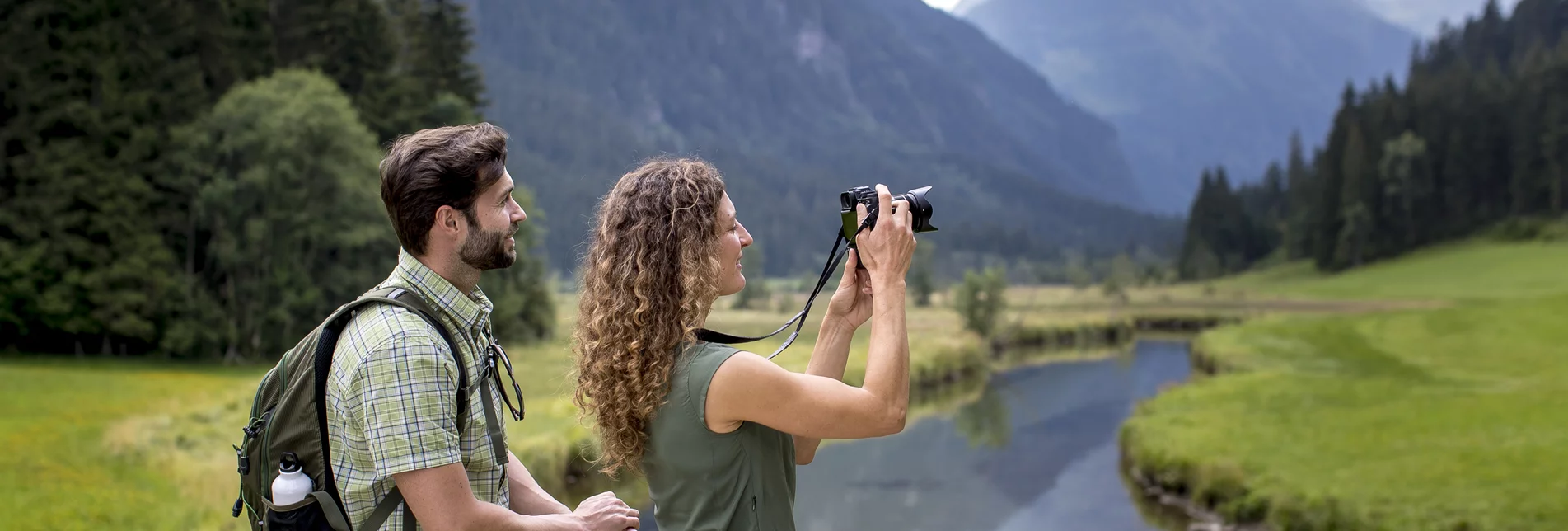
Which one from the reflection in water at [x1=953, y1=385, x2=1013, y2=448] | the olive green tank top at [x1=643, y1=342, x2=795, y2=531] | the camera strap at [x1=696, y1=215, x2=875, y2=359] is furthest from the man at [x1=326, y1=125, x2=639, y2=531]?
the reflection in water at [x1=953, y1=385, x2=1013, y2=448]

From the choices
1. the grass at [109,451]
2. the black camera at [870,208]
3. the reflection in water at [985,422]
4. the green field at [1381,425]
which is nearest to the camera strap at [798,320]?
the black camera at [870,208]

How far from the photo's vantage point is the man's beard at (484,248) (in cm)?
269

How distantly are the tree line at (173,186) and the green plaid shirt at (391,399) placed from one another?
30.8 meters

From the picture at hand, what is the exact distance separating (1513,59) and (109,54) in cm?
10577

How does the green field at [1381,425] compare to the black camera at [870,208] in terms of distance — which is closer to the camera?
the black camera at [870,208]

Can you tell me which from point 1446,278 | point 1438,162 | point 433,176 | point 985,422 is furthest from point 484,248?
point 1438,162

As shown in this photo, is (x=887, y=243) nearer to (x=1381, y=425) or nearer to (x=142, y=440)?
(x=142, y=440)

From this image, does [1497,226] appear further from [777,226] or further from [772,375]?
[777,226]

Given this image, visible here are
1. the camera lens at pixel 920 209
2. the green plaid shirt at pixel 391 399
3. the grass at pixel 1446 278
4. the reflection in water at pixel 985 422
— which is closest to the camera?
the green plaid shirt at pixel 391 399

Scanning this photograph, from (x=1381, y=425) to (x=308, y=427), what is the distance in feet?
72.4

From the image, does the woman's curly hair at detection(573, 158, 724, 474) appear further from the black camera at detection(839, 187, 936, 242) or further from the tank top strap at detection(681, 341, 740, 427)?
the black camera at detection(839, 187, 936, 242)

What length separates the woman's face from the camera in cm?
277

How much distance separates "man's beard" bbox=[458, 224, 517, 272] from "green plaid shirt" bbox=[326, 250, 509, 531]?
87 mm

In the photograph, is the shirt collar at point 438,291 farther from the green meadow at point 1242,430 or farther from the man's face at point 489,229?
the green meadow at point 1242,430
